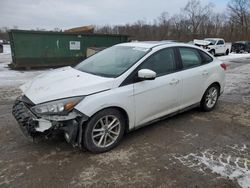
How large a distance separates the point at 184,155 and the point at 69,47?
11611 millimetres

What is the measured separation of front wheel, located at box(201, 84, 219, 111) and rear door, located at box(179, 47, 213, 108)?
216 millimetres

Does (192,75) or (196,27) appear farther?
(196,27)

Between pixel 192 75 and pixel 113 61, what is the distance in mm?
1511

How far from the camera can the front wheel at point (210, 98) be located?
4941mm

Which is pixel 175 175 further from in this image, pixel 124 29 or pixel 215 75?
pixel 124 29

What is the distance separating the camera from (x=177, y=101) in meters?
4.23

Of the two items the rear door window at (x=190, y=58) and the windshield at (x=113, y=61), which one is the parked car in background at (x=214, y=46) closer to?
the rear door window at (x=190, y=58)

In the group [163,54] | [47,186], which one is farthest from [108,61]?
[47,186]

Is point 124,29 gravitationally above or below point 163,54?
above

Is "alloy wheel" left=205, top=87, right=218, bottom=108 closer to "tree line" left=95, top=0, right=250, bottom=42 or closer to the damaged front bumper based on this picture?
the damaged front bumper

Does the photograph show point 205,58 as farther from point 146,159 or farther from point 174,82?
point 146,159

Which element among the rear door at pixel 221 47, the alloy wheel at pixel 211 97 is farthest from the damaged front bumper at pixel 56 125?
the rear door at pixel 221 47

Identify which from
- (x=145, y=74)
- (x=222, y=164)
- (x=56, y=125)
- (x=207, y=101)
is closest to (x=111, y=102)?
(x=145, y=74)

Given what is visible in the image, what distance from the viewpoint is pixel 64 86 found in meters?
3.27
